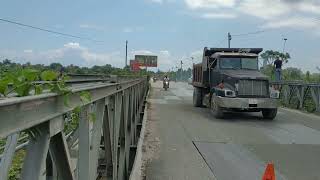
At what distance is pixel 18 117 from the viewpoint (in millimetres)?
2504

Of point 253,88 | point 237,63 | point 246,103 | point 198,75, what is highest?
point 237,63

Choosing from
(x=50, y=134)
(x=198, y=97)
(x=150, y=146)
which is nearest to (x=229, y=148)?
(x=150, y=146)

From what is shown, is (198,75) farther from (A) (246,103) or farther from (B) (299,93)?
(A) (246,103)

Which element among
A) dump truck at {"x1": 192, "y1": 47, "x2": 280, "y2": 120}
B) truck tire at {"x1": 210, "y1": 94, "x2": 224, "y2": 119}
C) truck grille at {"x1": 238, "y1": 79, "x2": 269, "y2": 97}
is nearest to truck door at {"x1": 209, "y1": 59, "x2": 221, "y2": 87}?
dump truck at {"x1": 192, "y1": 47, "x2": 280, "y2": 120}

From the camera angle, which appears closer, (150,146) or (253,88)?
(150,146)

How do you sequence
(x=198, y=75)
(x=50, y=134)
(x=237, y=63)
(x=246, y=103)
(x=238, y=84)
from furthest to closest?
(x=198, y=75) → (x=237, y=63) → (x=238, y=84) → (x=246, y=103) → (x=50, y=134)

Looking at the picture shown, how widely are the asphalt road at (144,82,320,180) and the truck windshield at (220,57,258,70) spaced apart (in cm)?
247

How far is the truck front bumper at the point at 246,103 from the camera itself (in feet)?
61.4

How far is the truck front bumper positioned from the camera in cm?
1872

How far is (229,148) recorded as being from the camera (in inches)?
475

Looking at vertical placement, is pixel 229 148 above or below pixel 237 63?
below

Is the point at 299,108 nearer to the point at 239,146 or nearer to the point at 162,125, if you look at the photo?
the point at 162,125

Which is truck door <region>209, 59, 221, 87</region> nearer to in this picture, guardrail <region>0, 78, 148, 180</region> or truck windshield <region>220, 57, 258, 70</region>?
truck windshield <region>220, 57, 258, 70</region>

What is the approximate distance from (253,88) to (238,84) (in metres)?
0.64
